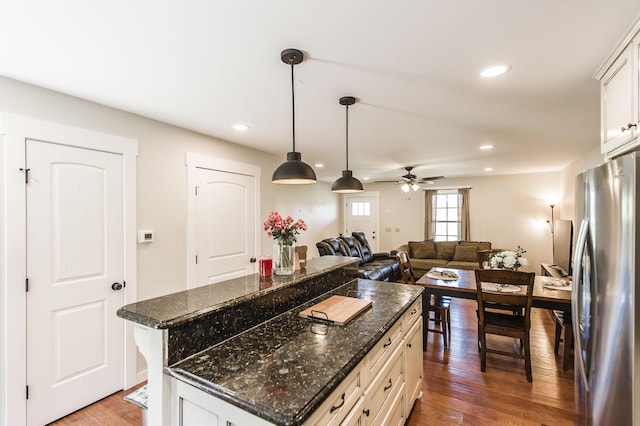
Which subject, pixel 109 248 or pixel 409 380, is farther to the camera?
pixel 109 248

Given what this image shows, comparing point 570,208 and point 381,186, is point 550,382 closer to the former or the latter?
point 570,208

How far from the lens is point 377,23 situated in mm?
1444

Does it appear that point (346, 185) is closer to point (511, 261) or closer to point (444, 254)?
point (511, 261)

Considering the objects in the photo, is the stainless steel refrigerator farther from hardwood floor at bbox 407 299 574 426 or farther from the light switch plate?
the light switch plate

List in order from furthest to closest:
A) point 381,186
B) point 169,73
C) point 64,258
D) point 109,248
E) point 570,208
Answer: point 381,186
point 570,208
point 109,248
point 64,258
point 169,73

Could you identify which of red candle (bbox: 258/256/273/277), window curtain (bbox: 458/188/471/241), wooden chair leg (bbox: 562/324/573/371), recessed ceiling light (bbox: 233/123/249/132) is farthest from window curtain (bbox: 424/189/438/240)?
red candle (bbox: 258/256/273/277)

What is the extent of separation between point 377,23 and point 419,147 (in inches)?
112

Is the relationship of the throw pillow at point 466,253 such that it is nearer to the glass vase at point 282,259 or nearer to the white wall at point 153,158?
the white wall at point 153,158

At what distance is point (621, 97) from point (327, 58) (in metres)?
1.67

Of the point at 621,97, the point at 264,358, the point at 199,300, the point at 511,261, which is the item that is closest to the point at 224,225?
the point at 199,300

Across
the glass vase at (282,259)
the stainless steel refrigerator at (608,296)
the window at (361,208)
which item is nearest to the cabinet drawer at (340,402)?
the glass vase at (282,259)

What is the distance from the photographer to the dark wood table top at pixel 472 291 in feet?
8.70

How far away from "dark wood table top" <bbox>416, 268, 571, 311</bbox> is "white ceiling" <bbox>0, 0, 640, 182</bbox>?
1.69m

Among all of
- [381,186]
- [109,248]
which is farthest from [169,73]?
[381,186]
